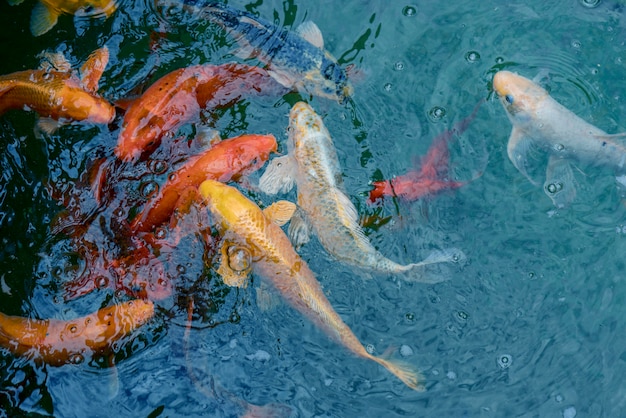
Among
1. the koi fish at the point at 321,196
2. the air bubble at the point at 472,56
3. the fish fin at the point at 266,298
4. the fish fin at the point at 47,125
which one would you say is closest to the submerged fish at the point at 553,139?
the air bubble at the point at 472,56

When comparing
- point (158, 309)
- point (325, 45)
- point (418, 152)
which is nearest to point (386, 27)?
point (325, 45)

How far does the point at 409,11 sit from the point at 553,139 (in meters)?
1.46

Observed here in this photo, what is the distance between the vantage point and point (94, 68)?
4.10 meters

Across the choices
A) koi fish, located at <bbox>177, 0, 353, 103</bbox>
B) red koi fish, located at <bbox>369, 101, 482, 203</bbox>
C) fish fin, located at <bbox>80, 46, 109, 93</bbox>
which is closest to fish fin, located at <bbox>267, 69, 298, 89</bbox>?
koi fish, located at <bbox>177, 0, 353, 103</bbox>

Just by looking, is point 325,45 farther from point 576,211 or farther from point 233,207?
point 576,211

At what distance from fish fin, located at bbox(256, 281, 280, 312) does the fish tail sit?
72 centimetres

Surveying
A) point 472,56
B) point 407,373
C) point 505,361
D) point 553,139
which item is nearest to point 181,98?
point 472,56

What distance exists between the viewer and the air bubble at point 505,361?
3.65 metres

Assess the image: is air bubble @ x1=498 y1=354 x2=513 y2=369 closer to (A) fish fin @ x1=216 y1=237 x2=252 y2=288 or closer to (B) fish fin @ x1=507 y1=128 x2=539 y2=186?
(B) fish fin @ x1=507 y1=128 x2=539 y2=186

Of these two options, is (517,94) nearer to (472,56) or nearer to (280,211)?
(472,56)

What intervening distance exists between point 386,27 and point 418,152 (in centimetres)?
107

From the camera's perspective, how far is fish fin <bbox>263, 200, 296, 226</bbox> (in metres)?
3.63

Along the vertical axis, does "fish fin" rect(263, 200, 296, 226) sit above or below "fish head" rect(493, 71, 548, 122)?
below

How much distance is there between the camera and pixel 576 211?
3893 mm
